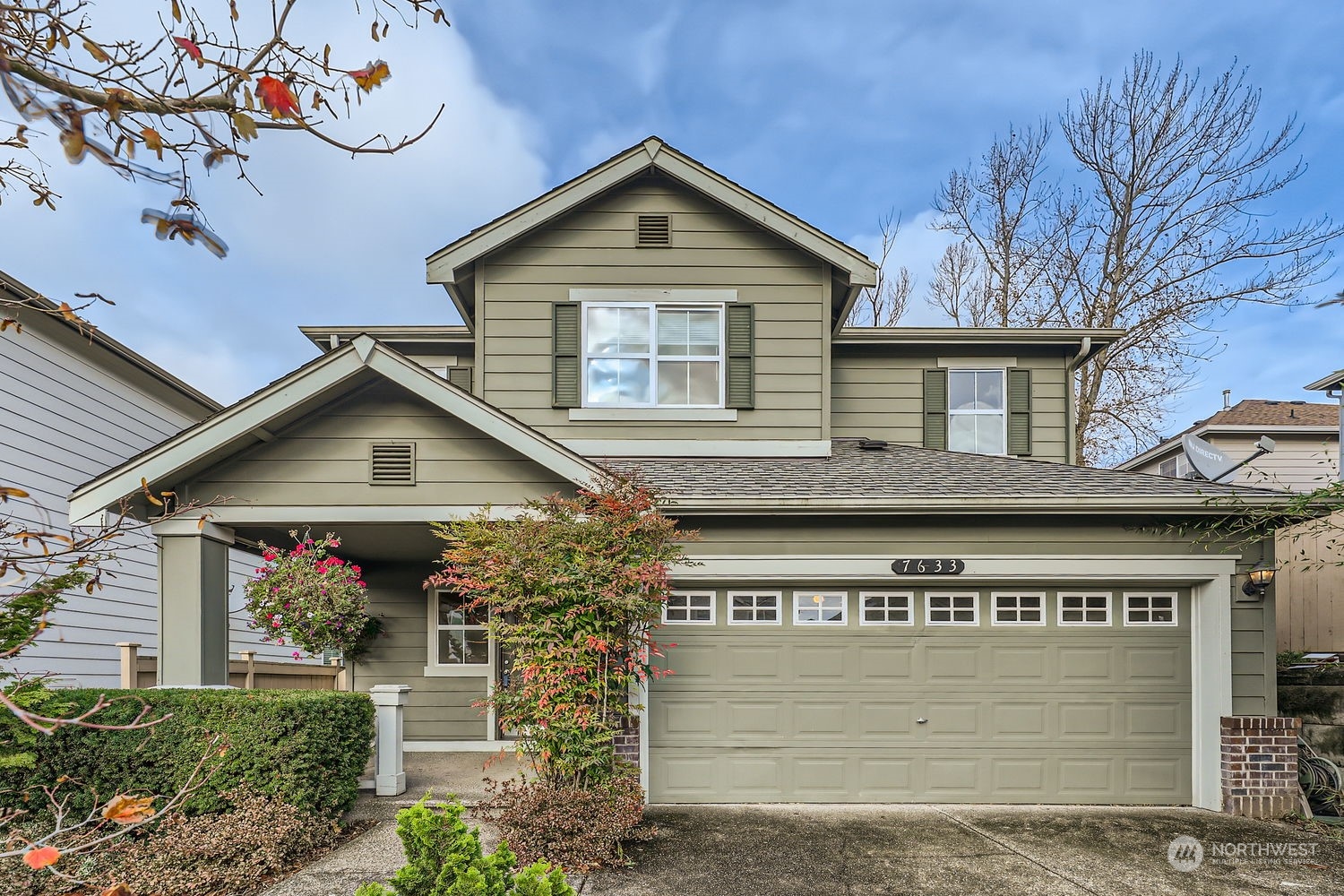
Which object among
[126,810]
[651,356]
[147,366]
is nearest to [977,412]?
[651,356]

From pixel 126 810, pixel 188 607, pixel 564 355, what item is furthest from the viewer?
pixel 564 355

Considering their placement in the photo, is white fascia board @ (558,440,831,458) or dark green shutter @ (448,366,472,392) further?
dark green shutter @ (448,366,472,392)

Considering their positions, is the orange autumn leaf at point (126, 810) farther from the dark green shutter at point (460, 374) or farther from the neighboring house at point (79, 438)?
the dark green shutter at point (460, 374)

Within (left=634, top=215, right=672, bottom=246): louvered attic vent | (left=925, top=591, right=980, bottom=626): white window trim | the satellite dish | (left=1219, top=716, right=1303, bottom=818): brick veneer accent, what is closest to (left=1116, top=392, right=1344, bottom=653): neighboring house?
the satellite dish

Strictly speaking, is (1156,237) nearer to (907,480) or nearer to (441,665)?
(907,480)

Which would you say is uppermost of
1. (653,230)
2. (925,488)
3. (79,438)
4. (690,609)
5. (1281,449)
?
(653,230)

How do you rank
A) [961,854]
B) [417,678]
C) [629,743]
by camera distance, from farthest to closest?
1. [417,678]
2. [629,743]
3. [961,854]

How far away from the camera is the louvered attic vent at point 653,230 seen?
9.93 metres

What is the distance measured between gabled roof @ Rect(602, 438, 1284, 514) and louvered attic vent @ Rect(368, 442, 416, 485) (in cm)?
191

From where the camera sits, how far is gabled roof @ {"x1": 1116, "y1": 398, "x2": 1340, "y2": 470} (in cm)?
1625

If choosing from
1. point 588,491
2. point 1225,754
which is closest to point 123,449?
point 588,491

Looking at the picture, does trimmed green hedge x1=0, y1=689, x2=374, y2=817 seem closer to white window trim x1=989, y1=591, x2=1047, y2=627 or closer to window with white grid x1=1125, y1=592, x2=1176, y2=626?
white window trim x1=989, y1=591, x2=1047, y2=627

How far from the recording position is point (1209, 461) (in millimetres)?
9406

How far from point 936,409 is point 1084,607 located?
3.70m
